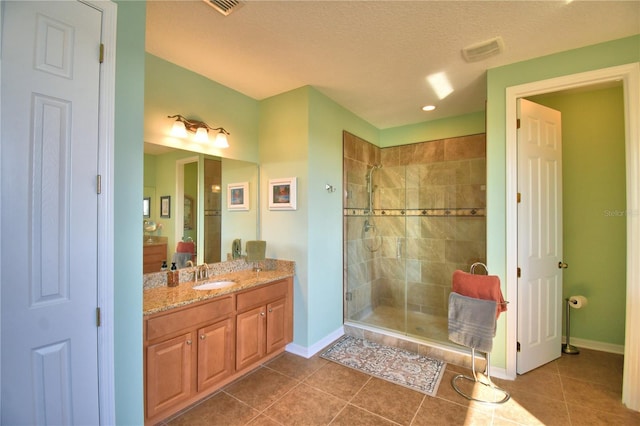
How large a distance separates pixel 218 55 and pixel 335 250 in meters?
2.27

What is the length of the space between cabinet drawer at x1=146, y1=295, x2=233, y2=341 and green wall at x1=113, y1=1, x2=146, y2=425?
0.84 ft

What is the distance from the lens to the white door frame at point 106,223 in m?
1.37

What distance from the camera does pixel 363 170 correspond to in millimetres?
3861

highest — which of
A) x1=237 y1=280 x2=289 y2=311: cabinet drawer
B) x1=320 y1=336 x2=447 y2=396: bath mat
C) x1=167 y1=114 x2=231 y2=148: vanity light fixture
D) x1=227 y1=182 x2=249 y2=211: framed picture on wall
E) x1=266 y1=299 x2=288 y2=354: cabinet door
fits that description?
x1=167 y1=114 x2=231 y2=148: vanity light fixture

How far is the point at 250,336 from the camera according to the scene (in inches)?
97.7

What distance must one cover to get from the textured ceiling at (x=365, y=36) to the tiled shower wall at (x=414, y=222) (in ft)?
3.58

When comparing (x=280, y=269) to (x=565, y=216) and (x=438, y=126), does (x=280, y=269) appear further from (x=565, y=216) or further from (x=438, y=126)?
(x=565, y=216)

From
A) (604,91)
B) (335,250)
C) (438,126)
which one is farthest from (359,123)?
(604,91)

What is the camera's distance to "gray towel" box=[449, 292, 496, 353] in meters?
2.16

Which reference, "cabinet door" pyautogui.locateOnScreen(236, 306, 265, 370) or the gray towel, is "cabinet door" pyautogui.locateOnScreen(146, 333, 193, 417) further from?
the gray towel

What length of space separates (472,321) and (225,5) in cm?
290

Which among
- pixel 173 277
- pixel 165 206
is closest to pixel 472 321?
pixel 173 277

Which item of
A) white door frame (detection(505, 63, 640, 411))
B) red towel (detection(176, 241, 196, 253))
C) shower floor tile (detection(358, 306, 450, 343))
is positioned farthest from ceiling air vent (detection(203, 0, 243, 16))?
shower floor tile (detection(358, 306, 450, 343))

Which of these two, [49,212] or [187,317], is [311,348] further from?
[49,212]
